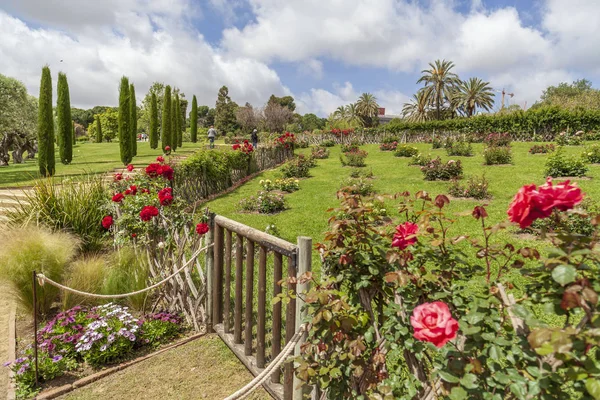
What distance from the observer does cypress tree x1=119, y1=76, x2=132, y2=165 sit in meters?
19.3

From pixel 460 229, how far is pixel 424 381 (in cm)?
565

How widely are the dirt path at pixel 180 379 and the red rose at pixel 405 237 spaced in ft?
6.58

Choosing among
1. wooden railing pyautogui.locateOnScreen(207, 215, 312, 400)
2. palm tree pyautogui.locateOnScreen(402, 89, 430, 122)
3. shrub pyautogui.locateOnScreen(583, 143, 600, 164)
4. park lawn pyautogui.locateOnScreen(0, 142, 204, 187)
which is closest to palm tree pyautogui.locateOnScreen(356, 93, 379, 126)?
palm tree pyautogui.locateOnScreen(402, 89, 430, 122)

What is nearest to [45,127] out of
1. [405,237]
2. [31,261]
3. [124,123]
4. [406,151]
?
[124,123]

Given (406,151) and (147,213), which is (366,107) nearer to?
(406,151)

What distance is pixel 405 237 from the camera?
1548mm

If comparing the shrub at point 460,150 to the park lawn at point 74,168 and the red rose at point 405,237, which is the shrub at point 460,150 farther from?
the red rose at point 405,237

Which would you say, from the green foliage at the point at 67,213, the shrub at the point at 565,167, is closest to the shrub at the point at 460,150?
the shrub at the point at 565,167

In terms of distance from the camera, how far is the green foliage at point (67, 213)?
18.0 feet

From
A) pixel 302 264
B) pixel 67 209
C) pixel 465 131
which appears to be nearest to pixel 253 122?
pixel 465 131

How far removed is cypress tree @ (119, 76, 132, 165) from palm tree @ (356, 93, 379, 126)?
159 feet

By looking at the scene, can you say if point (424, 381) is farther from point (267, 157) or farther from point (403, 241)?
point (267, 157)

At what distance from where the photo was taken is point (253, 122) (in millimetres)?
49406

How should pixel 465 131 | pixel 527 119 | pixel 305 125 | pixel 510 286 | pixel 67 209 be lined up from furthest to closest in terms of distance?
pixel 305 125
pixel 465 131
pixel 527 119
pixel 67 209
pixel 510 286
